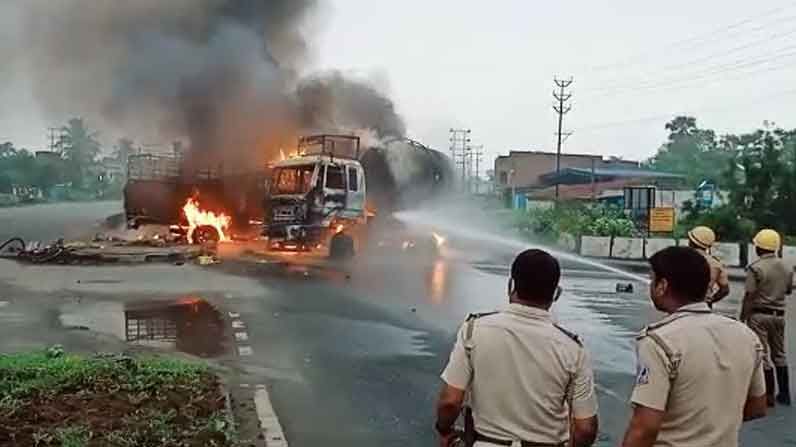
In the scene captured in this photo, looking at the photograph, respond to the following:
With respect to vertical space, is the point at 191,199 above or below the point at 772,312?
above

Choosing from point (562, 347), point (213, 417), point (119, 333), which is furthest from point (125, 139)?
point (562, 347)

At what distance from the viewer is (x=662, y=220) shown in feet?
101

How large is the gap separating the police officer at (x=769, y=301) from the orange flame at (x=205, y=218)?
75.8ft

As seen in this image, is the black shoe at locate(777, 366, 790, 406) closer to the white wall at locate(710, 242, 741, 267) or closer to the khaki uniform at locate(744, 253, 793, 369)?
the khaki uniform at locate(744, 253, 793, 369)

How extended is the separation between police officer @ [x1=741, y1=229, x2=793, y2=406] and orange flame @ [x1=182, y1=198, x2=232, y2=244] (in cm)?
2312

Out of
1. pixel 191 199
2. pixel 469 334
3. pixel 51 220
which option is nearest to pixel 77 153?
pixel 51 220

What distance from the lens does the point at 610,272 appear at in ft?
77.1

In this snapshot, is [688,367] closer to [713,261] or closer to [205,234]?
[713,261]

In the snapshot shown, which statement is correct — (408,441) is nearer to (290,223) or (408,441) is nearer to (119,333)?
(119,333)

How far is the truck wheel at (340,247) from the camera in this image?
81.1 ft

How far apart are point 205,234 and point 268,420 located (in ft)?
74.1

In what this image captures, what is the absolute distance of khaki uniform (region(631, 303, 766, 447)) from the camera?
10.1 feet

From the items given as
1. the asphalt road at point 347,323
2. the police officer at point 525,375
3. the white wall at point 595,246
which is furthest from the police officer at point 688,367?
the white wall at point 595,246

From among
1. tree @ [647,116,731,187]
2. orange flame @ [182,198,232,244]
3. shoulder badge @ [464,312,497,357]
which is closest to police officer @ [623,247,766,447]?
shoulder badge @ [464,312,497,357]
